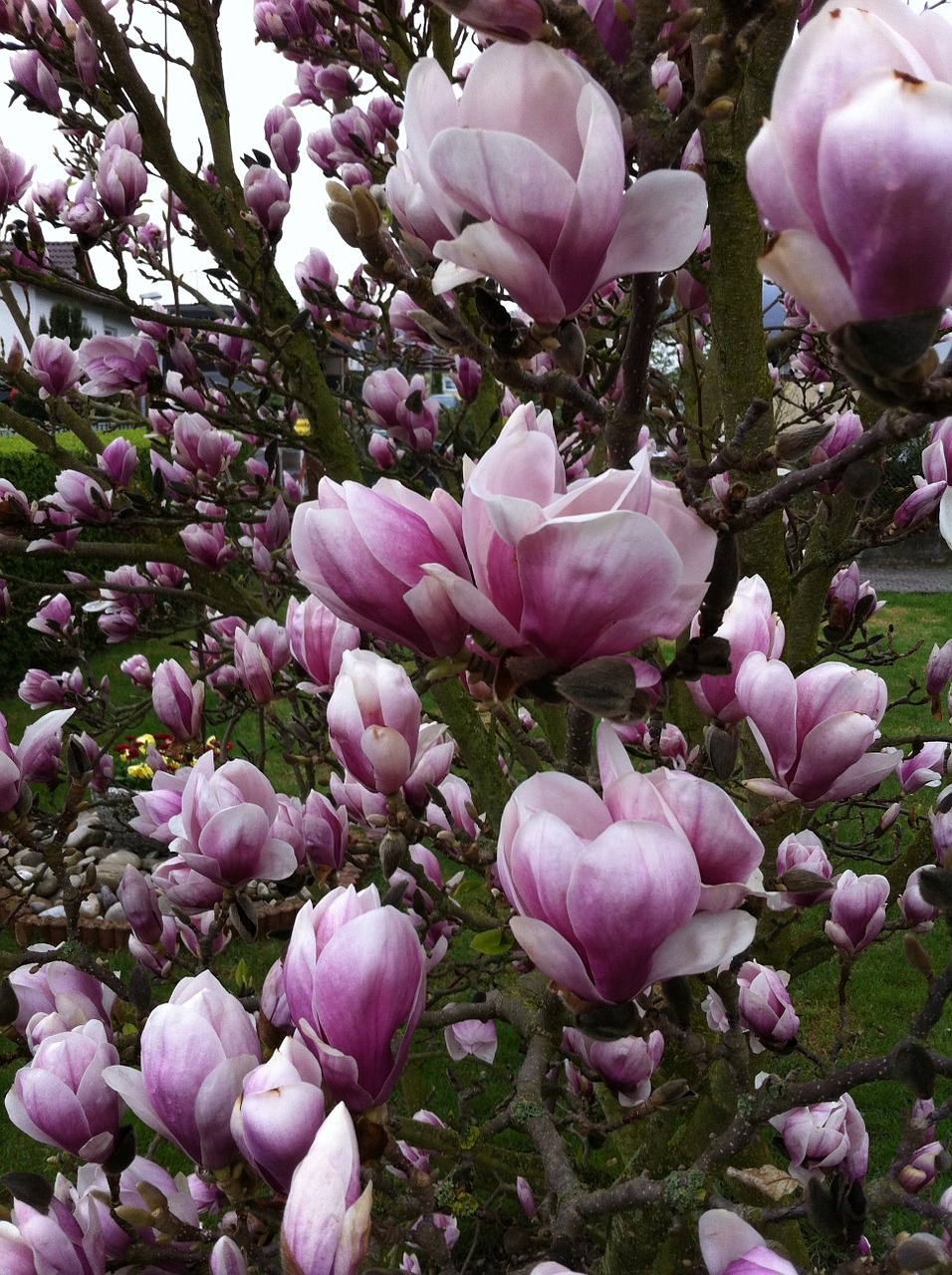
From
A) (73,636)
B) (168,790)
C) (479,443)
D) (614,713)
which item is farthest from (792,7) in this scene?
(73,636)

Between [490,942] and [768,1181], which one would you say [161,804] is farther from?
[768,1181]

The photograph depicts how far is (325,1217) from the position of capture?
0.65 m

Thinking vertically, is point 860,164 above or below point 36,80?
below

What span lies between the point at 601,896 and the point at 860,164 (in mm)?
428

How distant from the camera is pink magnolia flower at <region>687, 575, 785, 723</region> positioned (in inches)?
38.8

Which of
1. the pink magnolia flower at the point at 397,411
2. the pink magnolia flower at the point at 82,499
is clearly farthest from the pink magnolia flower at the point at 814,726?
the pink magnolia flower at the point at 82,499

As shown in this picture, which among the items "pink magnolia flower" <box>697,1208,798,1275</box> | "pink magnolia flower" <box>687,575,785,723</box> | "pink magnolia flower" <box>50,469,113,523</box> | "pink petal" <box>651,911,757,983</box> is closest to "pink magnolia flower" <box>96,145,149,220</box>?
"pink magnolia flower" <box>50,469,113,523</box>

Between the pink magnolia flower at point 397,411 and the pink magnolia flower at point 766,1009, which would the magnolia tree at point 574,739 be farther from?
the pink magnolia flower at point 397,411

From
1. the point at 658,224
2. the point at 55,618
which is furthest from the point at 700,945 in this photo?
the point at 55,618

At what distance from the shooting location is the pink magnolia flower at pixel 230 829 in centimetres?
110

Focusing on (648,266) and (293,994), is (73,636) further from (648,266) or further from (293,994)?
(648,266)

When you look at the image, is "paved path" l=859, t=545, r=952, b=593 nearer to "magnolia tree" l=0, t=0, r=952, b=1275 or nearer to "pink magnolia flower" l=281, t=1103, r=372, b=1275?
"magnolia tree" l=0, t=0, r=952, b=1275

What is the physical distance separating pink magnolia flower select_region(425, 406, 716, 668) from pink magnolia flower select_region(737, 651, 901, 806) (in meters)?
0.28

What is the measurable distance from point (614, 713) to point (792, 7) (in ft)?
3.94
